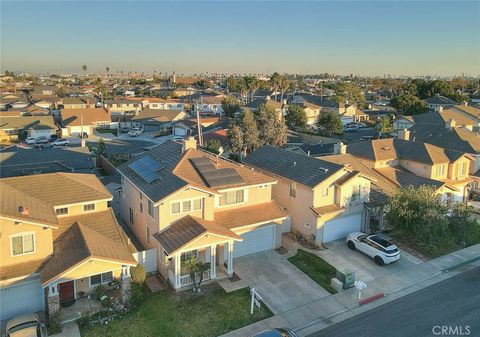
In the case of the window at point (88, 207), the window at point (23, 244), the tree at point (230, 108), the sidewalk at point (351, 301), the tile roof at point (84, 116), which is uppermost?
the tree at point (230, 108)

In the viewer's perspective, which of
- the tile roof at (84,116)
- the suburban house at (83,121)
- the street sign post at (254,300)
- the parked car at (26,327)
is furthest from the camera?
the tile roof at (84,116)

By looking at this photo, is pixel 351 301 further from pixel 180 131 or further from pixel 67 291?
pixel 180 131

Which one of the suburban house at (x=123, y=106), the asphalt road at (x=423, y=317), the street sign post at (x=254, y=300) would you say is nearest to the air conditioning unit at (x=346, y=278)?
the asphalt road at (x=423, y=317)

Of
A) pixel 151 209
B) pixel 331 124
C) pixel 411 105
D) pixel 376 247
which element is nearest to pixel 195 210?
pixel 151 209

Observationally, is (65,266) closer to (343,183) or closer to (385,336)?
(385,336)

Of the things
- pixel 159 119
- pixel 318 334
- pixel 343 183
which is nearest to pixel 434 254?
pixel 343 183

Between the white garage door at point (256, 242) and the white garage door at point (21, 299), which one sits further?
the white garage door at point (256, 242)

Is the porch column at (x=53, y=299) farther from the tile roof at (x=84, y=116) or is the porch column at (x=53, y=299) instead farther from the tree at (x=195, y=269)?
the tile roof at (x=84, y=116)
